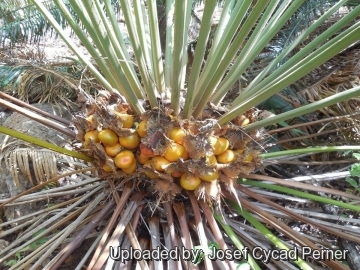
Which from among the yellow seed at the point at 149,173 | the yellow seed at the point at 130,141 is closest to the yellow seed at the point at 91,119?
the yellow seed at the point at 130,141

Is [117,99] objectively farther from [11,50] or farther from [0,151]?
[11,50]

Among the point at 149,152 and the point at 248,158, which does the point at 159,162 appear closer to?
the point at 149,152

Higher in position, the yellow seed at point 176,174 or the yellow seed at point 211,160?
the yellow seed at point 211,160

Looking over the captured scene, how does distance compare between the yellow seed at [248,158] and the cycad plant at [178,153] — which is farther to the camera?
the yellow seed at [248,158]

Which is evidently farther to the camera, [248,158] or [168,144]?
[248,158]

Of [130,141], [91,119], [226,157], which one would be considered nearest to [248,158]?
[226,157]

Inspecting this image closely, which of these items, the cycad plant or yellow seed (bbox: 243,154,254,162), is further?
yellow seed (bbox: 243,154,254,162)

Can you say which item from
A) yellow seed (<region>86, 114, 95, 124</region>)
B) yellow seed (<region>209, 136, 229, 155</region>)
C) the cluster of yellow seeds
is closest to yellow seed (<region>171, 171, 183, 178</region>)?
the cluster of yellow seeds

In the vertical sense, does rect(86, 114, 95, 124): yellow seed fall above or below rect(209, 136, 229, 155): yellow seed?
above

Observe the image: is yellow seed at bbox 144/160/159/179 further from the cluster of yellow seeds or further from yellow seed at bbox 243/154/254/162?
yellow seed at bbox 243/154/254/162

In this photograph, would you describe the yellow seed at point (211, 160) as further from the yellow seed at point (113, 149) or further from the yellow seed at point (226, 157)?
the yellow seed at point (113, 149)

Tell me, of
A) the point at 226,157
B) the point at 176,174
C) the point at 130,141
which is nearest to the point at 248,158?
the point at 226,157

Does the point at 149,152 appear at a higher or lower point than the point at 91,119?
lower

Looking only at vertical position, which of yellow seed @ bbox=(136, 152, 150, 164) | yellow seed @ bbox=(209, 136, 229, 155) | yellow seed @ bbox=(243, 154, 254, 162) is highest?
yellow seed @ bbox=(209, 136, 229, 155)
